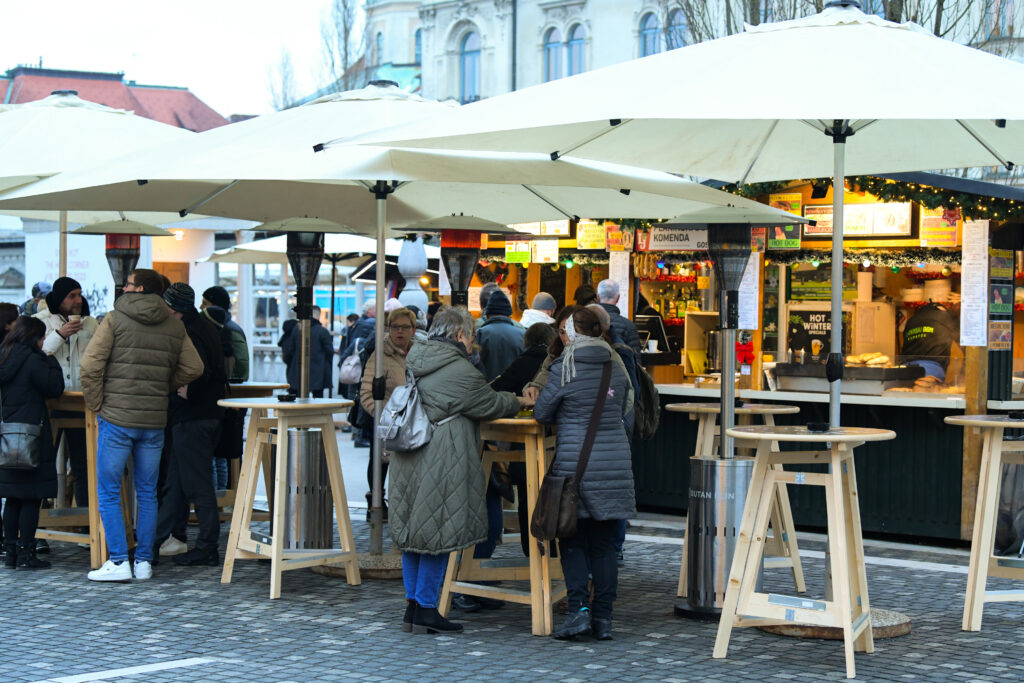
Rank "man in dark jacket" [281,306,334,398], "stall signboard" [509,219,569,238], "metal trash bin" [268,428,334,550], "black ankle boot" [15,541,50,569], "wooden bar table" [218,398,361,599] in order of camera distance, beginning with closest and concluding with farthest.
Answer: "wooden bar table" [218,398,361,599], "metal trash bin" [268,428,334,550], "black ankle boot" [15,541,50,569], "stall signboard" [509,219,569,238], "man in dark jacket" [281,306,334,398]

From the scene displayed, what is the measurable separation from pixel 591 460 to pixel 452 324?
96 cm

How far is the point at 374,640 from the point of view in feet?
20.8

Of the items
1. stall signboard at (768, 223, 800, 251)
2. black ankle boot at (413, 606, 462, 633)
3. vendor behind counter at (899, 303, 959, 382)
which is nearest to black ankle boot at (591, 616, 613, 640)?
black ankle boot at (413, 606, 462, 633)

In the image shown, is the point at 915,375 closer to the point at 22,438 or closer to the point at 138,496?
the point at 138,496

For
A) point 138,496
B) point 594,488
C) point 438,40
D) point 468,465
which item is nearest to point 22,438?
point 138,496

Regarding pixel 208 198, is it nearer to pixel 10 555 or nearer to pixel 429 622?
pixel 10 555

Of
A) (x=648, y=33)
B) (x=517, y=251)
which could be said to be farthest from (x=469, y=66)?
(x=517, y=251)

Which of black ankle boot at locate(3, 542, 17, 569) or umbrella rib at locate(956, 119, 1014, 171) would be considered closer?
umbrella rib at locate(956, 119, 1014, 171)

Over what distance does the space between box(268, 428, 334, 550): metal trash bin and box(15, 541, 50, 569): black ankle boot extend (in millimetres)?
1587

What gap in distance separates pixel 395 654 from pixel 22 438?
3.10 m

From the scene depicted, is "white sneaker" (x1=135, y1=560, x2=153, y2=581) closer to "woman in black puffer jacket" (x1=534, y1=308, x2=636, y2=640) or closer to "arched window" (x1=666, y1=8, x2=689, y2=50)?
"woman in black puffer jacket" (x1=534, y1=308, x2=636, y2=640)

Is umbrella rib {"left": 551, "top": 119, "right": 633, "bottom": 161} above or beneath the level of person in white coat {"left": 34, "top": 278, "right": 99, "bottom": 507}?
above

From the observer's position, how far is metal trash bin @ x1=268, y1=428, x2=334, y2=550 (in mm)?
7754

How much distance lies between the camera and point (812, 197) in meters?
10.5
